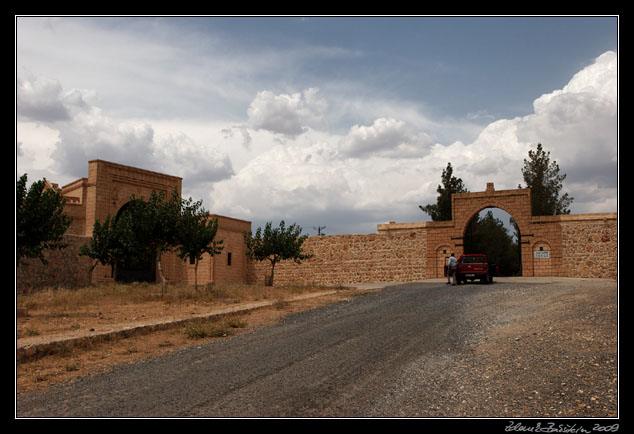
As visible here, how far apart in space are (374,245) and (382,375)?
25315 millimetres

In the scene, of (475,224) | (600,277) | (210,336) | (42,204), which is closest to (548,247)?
(600,277)

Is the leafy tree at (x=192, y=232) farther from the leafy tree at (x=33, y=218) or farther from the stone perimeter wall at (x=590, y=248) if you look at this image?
the stone perimeter wall at (x=590, y=248)

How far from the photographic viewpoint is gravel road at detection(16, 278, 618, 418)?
238 inches

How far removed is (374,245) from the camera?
32.5 m

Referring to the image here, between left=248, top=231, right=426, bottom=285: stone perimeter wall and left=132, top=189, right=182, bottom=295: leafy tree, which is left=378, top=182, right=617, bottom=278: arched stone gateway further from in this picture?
left=132, top=189, right=182, bottom=295: leafy tree

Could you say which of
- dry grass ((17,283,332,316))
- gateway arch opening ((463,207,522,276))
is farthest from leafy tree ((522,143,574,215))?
dry grass ((17,283,332,316))

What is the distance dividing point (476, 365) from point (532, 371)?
810 mm

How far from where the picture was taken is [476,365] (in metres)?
7.76

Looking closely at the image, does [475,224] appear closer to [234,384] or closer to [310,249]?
[310,249]

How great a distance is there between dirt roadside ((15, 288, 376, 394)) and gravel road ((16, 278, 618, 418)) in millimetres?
806

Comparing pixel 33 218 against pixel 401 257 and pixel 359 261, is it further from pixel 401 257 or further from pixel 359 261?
pixel 401 257

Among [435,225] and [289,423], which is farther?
[435,225]

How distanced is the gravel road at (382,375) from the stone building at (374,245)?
687 inches

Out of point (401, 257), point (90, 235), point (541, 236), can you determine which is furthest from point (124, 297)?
point (541, 236)
